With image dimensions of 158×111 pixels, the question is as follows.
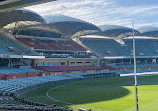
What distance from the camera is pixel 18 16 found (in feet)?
183

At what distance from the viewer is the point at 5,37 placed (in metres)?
69.5

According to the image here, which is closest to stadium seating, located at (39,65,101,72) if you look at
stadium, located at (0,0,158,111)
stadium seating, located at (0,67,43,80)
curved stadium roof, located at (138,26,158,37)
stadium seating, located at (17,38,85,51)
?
stadium, located at (0,0,158,111)

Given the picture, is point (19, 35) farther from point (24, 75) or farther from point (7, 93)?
point (7, 93)

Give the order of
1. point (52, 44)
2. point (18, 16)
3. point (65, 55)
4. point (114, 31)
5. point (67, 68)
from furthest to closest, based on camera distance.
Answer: point (114, 31) → point (52, 44) → point (65, 55) → point (67, 68) → point (18, 16)

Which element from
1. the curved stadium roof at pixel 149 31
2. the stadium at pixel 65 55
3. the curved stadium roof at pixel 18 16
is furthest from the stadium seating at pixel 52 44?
the curved stadium roof at pixel 149 31

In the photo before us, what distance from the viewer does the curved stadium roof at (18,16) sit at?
5337 cm

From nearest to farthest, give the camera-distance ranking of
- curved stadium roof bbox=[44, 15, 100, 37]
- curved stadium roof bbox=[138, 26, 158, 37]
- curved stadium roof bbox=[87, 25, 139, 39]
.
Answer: curved stadium roof bbox=[44, 15, 100, 37] < curved stadium roof bbox=[87, 25, 139, 39] < curved stadium roof bbox=[138, 26, 158, 37]

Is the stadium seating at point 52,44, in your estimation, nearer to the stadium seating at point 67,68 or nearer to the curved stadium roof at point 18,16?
the stadium seating at point 67,68

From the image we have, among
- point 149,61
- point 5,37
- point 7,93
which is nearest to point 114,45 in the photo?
point 149,61

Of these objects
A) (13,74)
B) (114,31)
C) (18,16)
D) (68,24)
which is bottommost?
(13,74)

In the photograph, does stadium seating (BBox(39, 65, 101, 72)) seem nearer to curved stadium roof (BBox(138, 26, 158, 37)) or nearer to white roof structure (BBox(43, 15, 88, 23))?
white roof structure (BBox(43, 15, 88, 23))

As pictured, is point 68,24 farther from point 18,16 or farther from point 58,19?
point 18,16

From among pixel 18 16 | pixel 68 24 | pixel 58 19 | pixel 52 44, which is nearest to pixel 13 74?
pixel 18 16

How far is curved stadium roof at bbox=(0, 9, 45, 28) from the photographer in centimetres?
5337
